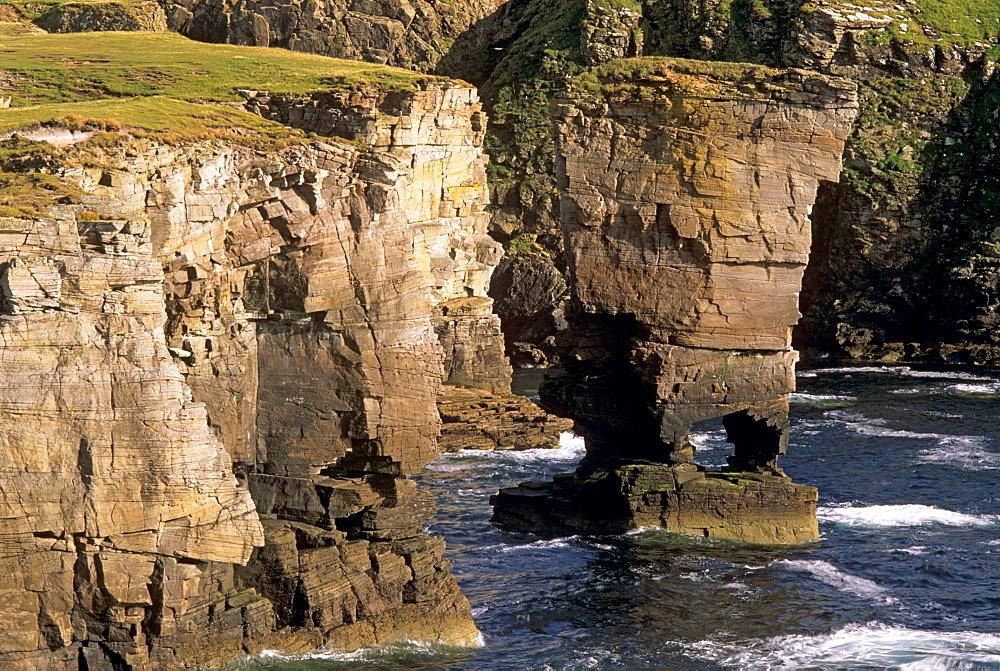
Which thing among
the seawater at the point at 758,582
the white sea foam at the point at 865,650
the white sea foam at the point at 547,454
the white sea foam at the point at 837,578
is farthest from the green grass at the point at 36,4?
the white sea foam at the point at 865,650

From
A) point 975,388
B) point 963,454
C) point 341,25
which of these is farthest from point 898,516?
point 341,25

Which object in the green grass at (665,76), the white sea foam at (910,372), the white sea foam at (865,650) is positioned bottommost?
the white sea foam at (865,650)

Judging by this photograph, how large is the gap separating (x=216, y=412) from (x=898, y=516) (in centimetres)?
2473

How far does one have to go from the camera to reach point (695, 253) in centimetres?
3969

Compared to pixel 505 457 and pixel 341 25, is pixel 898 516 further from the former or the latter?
pixel 341 25

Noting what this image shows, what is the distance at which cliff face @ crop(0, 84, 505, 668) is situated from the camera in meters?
23.6

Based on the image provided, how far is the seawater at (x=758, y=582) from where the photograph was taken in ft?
103

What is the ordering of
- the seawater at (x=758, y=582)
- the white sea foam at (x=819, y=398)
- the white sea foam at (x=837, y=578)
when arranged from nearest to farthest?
the seawater at (x=758, y=582) < the white sea foam at (x=837, y=578) < the white sea foam at (x=819, y=398)

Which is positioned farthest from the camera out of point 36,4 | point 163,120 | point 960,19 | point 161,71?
point 960,19

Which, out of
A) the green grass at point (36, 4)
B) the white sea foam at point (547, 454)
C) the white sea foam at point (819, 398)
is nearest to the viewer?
the white sea foam at point (547, 454)

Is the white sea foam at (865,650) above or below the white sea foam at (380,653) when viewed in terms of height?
below

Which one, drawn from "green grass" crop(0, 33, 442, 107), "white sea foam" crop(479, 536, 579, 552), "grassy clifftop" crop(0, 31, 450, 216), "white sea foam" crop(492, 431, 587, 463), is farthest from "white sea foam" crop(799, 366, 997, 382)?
"white sea foam" crop(479, 536, 579, 552)

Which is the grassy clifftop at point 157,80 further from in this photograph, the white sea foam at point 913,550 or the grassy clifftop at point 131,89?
the white sea foam at point 913,550

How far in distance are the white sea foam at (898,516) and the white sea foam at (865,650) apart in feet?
32.7
